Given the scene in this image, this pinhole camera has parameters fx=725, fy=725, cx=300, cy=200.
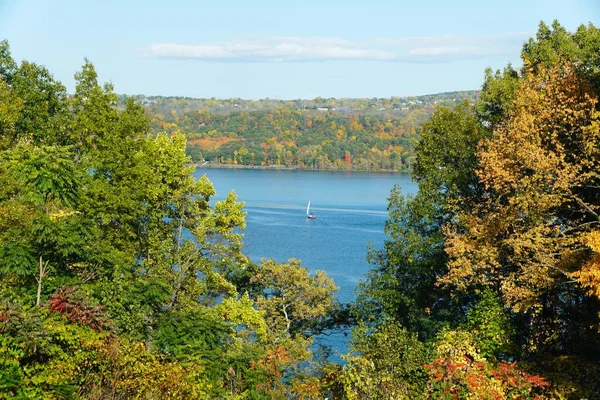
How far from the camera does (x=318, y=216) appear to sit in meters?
83.2

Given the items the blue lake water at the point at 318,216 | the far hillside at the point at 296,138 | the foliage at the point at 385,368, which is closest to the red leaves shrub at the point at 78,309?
the foliage at the point at 385,368

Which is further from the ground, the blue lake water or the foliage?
the foliage

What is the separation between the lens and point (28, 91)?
85.9 ft

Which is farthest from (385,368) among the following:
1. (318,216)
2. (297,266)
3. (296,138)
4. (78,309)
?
(296,138)

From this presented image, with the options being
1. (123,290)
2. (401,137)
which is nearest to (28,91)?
(123,290)

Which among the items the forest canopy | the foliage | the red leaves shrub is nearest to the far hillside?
the forest canopy

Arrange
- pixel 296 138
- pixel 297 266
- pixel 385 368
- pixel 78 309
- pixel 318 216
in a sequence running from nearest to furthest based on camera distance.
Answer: pixel 78 309, pixel 385 368, pixel 297 266, pixel 318 216, pixel 296 138

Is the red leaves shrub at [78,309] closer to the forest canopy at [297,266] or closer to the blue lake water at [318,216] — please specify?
the forest canopy at [297,266]

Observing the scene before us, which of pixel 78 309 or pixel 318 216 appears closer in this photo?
pixel 78 309

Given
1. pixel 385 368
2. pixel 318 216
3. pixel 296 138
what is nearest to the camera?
pixel 385 368

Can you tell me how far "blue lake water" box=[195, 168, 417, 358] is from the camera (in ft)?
176

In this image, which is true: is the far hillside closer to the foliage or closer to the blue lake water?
the blue lake water

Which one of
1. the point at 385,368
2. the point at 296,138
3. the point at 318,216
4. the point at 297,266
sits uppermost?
the point at 296,138

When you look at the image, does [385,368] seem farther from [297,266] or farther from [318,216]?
[318,216]
